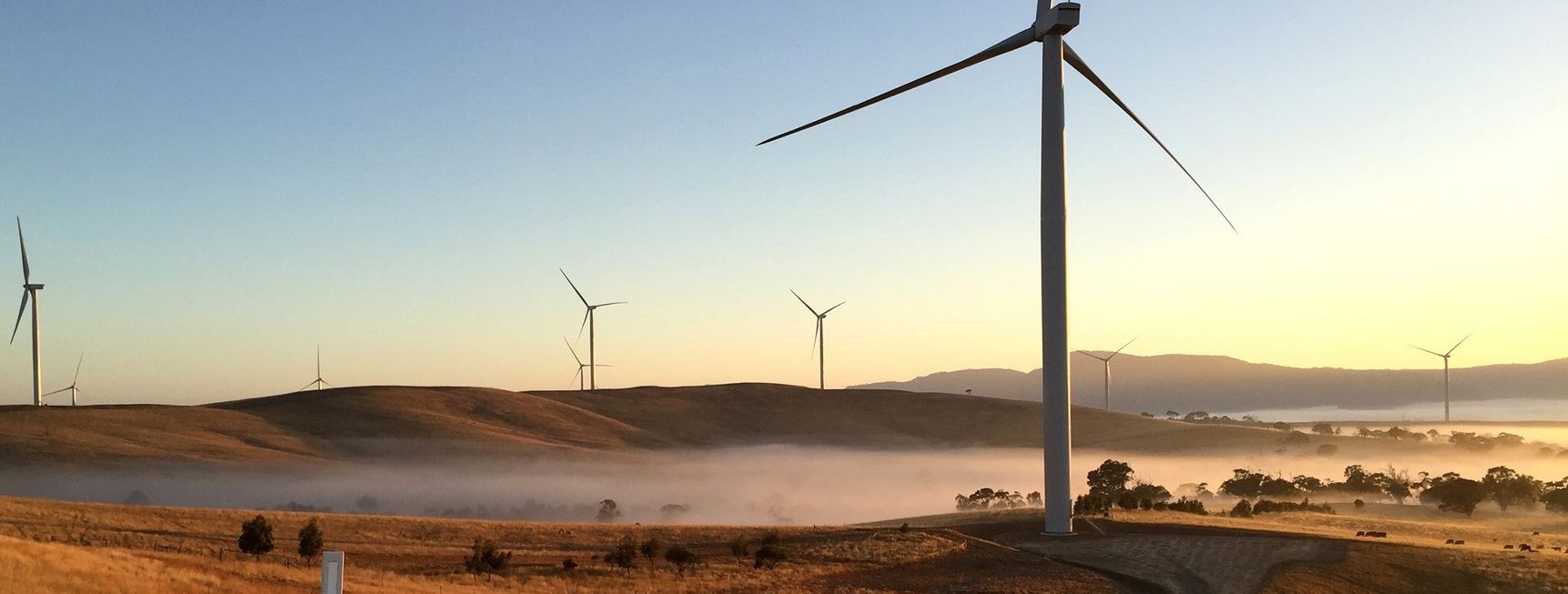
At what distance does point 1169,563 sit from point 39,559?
40083 millimetres

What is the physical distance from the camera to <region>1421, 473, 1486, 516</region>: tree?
97.9 m

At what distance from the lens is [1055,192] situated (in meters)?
51.9

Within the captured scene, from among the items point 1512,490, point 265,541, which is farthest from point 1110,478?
point 265,541

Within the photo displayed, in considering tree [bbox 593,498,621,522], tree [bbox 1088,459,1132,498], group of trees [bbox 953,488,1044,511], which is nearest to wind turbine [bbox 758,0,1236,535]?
tree [bbox 1088,459,1132,498]

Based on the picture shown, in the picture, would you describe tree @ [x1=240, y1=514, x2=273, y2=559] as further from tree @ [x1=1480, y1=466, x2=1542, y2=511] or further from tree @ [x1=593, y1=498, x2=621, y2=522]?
tree @ [x1=1480, y1=466, x2=1542, y2=511]

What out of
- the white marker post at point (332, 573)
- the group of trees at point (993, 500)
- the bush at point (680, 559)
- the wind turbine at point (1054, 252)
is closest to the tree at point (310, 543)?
the bush at point (680, 559)

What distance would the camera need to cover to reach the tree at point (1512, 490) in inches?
3954

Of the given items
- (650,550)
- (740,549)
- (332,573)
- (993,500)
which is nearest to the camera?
(332,573)

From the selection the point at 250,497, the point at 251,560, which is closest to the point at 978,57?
the point at 251,560

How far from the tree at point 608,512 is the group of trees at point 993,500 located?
40.2m

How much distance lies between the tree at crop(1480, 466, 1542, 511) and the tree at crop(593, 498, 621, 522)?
285 feet

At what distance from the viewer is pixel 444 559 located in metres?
53.7

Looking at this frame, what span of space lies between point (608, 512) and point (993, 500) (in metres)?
47.4

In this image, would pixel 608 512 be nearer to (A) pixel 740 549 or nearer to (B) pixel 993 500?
(B) pixel 993 500
